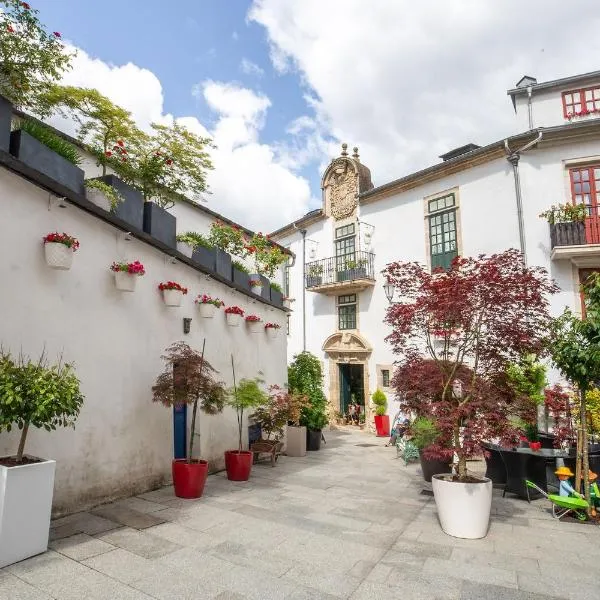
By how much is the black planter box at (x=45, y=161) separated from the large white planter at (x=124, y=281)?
3.86 ft

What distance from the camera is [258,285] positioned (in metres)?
10.9

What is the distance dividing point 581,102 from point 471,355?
11061 millimetres

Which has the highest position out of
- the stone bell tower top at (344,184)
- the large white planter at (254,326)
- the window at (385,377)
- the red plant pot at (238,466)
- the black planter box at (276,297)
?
the stone bell tower top at (344,184)

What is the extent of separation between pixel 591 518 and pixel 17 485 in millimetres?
6779

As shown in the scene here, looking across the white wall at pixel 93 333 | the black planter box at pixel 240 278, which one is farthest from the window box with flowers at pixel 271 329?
the white wall at pixel 93 333

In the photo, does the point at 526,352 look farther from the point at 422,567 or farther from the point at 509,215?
the point at 509,215

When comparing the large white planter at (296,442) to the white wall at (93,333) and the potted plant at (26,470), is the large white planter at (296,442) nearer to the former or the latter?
the white wall at (93,333)

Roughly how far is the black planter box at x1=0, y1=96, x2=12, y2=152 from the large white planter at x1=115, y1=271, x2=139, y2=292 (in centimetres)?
196

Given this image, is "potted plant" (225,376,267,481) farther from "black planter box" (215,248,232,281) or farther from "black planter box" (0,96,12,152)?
"black planter box" (0,96,12,152)

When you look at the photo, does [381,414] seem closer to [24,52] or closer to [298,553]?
[298,553]

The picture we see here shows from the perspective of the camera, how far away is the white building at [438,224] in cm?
1171

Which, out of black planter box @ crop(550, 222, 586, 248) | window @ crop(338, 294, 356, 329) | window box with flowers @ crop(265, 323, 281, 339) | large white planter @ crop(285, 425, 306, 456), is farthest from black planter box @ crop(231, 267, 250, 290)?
black planter box @ crop(550, 222, 586, 248)

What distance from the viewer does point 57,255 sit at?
4.99 meters

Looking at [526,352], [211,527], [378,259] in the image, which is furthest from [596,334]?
[378,259]
